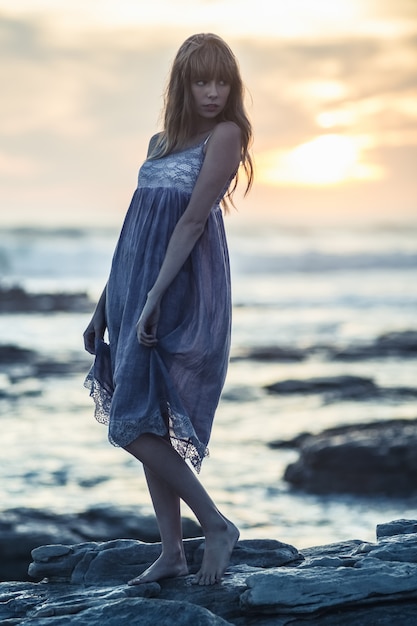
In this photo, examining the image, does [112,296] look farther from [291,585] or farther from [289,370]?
[289,370]

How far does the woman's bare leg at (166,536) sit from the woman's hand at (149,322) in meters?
0.53

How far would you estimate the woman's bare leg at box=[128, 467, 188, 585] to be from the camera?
13.5 ft

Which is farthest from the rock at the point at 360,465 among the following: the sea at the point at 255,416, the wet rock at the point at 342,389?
the wet rock at the point at 342,389

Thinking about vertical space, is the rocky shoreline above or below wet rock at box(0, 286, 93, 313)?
below

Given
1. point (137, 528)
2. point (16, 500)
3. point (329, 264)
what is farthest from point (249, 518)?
point (329, 264)

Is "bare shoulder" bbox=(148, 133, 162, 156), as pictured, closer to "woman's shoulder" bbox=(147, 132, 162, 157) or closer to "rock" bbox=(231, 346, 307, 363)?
"woman's shoulder" bbox=(147, 132, 162, 157)

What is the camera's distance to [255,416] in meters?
12.0

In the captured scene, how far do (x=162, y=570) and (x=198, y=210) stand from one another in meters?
1.41

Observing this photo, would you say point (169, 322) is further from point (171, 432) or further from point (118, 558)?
point (118, 558)

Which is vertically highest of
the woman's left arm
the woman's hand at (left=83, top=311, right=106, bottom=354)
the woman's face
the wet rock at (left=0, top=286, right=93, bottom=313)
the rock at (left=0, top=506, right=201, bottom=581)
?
the wet rock at (left=0, top=286, right=93, bottom=313)

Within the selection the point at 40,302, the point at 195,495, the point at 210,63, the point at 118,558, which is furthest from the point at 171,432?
the point at 40,302

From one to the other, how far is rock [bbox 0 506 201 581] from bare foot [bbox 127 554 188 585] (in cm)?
243

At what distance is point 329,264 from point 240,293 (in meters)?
13.7

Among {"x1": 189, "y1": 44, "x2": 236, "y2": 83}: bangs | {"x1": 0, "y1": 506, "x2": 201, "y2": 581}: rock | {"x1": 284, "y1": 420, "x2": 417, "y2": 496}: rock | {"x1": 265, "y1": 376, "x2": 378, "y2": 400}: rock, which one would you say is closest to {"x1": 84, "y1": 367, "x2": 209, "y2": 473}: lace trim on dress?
{"x1": 189, "y1": 44, "x2": 236, "y2": 83}: bangs
